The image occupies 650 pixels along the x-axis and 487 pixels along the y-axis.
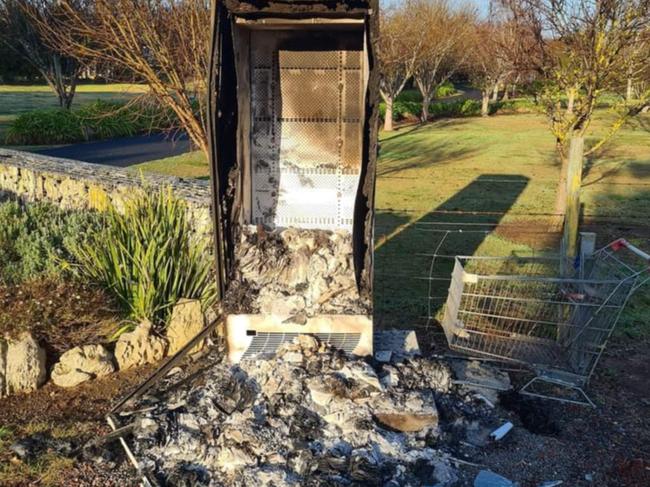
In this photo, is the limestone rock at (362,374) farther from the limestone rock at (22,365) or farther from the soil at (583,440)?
the limestone rock at (22,365)

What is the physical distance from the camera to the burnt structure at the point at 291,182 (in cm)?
540

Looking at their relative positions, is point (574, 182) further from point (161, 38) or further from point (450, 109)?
point (450, 109)

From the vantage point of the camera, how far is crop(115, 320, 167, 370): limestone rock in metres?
5.92

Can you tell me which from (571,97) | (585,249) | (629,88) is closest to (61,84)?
(629,88)

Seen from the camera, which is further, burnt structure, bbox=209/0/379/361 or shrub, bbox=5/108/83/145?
shrub, bbox=5/108/83/145

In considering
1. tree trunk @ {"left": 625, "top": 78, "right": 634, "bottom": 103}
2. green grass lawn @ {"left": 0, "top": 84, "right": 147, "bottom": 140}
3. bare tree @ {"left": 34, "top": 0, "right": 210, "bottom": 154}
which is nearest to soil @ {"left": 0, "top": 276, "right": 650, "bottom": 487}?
bare tree @ {"left": 34, "top": 0, "right": 210, "bottom": 154}

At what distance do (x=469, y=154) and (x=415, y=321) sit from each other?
16803mm

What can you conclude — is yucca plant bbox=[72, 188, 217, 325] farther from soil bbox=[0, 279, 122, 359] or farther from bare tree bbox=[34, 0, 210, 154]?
bare tree bbox=[34, 0, 210, 154]

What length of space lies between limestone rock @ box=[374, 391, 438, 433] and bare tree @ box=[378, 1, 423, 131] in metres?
24.0

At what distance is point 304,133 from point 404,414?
2.72 metres

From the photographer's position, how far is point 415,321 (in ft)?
24.4

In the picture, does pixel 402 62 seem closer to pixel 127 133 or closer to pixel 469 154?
pixel 469 154

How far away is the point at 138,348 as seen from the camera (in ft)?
19.6

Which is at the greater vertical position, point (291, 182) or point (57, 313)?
point (291, 182)
